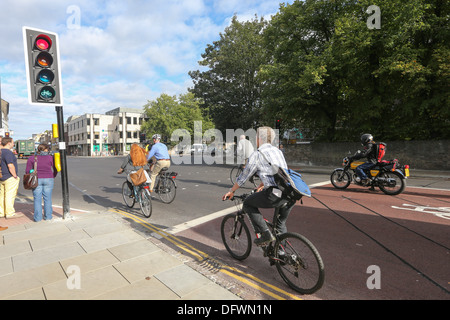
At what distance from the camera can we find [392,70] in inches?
547

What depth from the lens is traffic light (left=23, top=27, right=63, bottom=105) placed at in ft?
→ 15.8

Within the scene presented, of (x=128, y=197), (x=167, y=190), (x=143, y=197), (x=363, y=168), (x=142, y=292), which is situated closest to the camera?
(x=142, y=292)

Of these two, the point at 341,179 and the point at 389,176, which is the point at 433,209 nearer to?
the point at 389,176

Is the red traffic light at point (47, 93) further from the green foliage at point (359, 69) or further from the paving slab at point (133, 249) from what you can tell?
the green foliage at point (359, 69)

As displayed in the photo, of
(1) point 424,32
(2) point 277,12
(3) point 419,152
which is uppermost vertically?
(2) point 277,12

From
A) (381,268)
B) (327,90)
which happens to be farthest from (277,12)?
(381,268)

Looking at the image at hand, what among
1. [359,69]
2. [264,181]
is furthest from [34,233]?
[359,69]

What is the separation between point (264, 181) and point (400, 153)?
17.1 metres

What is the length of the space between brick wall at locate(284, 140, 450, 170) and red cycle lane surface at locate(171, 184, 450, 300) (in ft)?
33.5

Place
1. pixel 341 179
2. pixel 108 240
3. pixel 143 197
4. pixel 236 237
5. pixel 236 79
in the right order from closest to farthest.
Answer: pixel 236 237 < pixel 108 240 < pixel 143 197 < pixel 341 179 < pixel 236 79

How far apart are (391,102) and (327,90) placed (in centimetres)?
442

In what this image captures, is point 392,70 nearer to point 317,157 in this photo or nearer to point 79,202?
point 317,157

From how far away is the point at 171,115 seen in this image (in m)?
49.5

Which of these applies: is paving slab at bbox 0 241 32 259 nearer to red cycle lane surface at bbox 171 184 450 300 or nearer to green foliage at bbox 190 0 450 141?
red cycle lane surface at bbox 171 184 450 300
